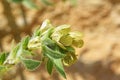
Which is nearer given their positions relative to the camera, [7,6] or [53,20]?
[7,6]

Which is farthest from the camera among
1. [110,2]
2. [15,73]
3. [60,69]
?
[110,2]

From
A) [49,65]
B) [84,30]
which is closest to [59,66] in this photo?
[49,65]

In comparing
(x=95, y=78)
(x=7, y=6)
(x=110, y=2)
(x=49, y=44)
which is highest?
(x=7, y=6)

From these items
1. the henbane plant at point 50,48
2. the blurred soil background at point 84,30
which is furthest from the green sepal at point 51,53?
the blurred soil background at point 84,30

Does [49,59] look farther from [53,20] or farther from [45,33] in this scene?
[53,20]

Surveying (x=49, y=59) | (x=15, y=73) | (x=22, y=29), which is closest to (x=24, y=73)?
(x=15, y=73)

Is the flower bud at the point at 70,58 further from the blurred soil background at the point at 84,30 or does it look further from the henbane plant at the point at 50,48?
the blurred soil background at the point at 84,30
